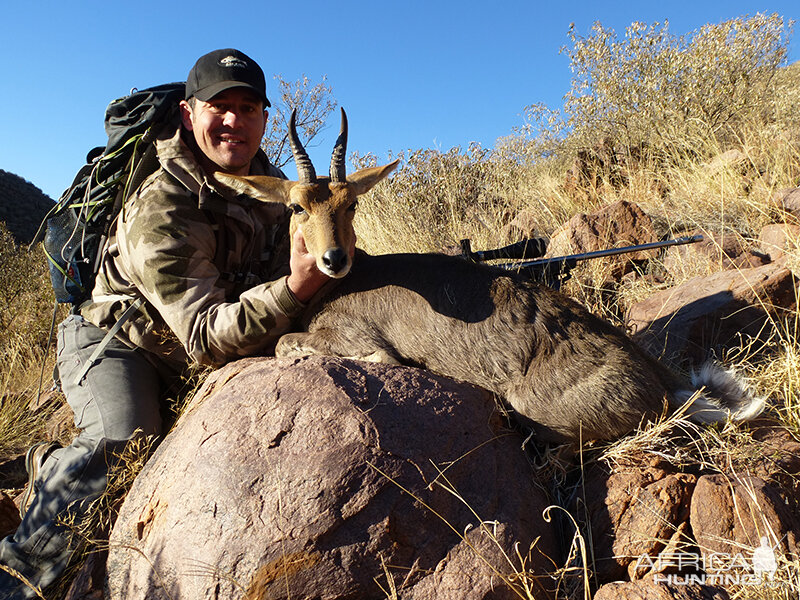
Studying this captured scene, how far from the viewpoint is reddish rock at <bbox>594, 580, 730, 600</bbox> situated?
8.16 ft

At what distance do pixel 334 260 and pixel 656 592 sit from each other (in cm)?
242

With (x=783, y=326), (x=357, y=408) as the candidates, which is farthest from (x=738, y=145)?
(x=357, y=408)

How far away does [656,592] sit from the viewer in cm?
250

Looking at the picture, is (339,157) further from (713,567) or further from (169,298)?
(713,567)

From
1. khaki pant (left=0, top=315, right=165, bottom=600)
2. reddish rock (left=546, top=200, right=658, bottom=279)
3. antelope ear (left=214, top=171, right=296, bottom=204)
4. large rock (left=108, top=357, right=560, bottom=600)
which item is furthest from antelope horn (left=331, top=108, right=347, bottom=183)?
reddish rock (left=546, top=200, right=658, bottom=279)

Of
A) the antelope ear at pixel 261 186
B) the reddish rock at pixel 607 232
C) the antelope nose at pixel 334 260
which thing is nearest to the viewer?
the antelope nose at pixel 334 260

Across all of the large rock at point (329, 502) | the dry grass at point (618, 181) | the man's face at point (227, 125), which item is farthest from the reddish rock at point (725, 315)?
the man's face at point (227, 125)

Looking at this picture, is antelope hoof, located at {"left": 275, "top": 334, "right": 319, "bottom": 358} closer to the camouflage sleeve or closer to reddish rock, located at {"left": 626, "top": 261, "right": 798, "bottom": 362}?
the camouflage sleeve

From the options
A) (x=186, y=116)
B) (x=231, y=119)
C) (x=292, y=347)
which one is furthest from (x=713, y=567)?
(x=186, y=116)

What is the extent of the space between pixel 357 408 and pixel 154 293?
1.76m

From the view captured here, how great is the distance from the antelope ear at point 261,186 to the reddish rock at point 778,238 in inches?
187

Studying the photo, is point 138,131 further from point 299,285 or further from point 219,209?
point 299,285

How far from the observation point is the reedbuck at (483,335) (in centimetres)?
346

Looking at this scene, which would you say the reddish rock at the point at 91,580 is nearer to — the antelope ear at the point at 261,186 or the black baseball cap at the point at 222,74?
the antelope ear at the point at 261,186
